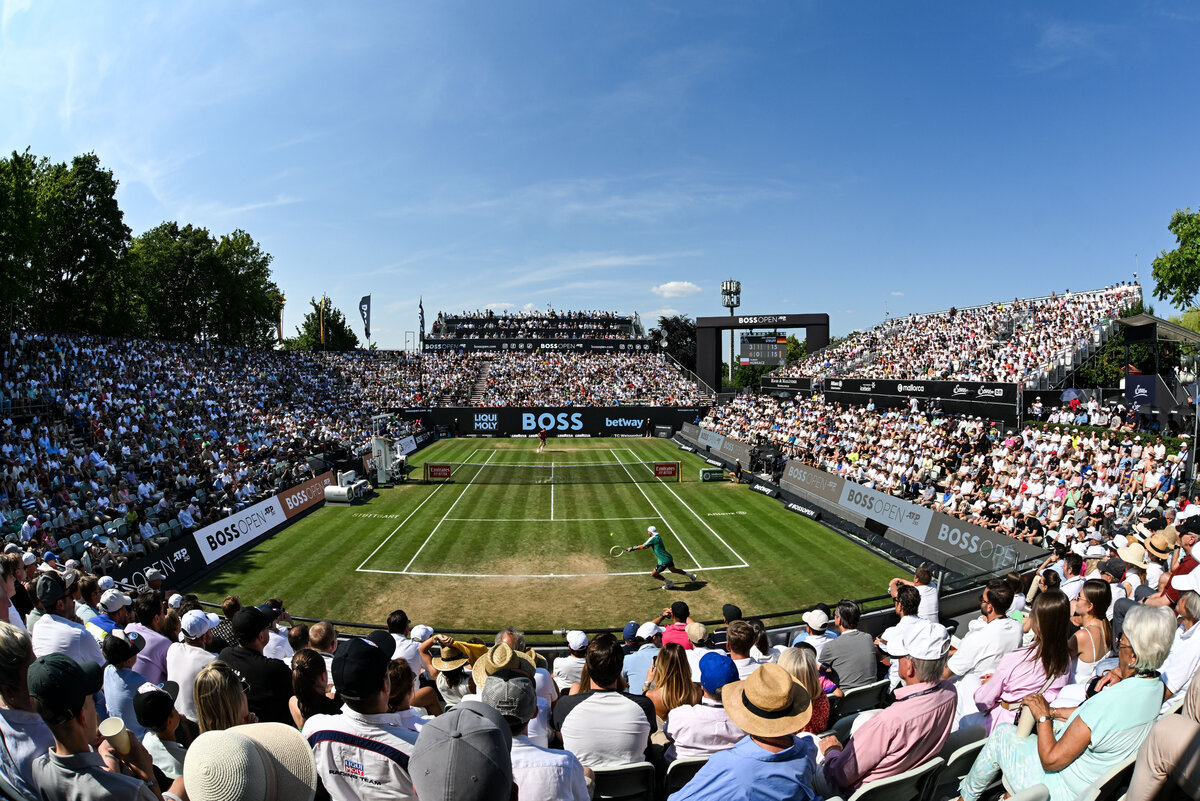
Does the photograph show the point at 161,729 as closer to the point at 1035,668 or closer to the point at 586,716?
the point at 586,716

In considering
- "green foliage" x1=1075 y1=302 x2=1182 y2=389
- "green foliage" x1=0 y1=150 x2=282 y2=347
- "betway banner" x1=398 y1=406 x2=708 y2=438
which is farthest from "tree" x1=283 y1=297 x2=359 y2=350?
"green foliage" x1=1075 y1=302 x2=1182 y2=389

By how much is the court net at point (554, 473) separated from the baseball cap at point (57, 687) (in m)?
32.6

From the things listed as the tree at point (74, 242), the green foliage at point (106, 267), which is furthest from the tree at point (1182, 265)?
the tree at point (74, 242)

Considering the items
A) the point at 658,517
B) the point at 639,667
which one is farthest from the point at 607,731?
the point at 658,517

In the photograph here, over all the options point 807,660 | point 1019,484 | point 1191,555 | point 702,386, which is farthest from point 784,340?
point 807,660

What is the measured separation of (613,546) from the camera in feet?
78.7

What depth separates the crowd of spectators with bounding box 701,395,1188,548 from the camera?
1816 centimetres

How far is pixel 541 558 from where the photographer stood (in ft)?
73.5

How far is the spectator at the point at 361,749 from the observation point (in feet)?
11.6

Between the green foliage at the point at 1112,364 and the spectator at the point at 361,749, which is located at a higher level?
the green foliage at the point at 1112,364

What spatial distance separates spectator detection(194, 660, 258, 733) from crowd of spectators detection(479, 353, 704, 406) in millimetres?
57709

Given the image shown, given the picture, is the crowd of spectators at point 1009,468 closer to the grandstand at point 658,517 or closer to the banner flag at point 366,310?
A: the grandstand at point 658,517

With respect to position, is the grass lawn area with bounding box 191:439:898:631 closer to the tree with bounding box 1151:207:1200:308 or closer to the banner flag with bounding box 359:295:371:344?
the tree with bounding box 1151:207:1200:308

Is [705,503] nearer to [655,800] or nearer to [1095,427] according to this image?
[1095,427]
